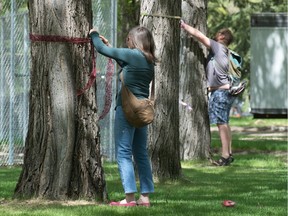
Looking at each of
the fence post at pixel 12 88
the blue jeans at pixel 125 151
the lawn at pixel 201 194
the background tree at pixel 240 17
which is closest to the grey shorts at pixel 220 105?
the lawn at pixel 201 194

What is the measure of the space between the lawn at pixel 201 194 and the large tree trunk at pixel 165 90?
9.8 inches

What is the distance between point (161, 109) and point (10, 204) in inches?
132

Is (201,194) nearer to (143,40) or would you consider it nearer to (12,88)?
(143,40)

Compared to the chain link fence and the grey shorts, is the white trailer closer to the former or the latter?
the chain link fence

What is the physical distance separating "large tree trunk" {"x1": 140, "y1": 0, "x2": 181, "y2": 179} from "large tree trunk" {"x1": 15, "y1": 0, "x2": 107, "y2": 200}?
2780mm

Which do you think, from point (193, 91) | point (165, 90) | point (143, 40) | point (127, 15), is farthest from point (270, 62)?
point (143, 40)

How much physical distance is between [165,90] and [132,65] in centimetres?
317

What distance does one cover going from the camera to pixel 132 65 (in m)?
9.24

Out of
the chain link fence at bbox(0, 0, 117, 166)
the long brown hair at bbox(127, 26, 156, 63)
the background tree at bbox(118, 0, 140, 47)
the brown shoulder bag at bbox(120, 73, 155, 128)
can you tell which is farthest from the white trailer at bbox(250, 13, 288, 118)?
the brown shoulder bag at bbox(120, 73, 155, 128)

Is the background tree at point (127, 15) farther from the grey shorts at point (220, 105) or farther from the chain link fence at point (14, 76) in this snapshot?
the grey shorts at point (220, 105)

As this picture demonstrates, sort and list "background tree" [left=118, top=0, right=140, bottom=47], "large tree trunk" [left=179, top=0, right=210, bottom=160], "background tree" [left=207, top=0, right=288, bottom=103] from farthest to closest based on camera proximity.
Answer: "background tree" [left=207, top=0, right=288, bottom=103] < "background tree" [left=118, top=0, right=140, bottom=47] < "large tree trunk" [left=179, top=0, right=210, bottom=160]

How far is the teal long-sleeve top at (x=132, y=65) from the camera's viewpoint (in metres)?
9.21

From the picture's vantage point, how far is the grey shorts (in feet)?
51.2

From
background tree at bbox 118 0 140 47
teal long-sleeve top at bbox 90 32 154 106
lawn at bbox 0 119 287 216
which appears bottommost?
lawn at bbox 0 119 287 216
